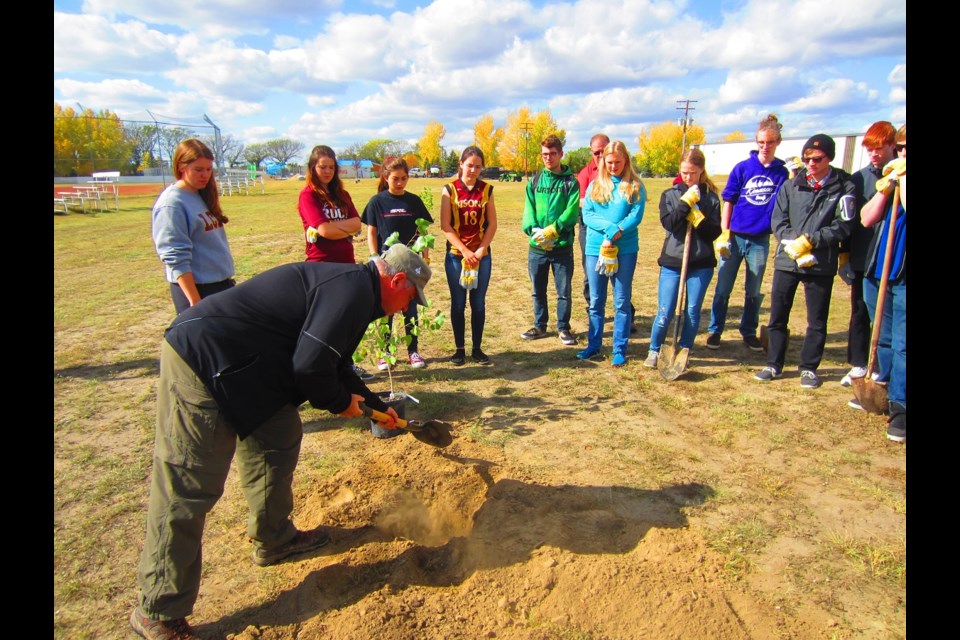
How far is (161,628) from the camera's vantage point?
8.21 ft

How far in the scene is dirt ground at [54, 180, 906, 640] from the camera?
2637 mm

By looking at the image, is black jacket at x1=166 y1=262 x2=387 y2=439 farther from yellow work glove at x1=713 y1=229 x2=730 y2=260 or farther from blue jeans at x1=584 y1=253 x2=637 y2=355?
yellow work glove at x1=713 y1=229 x2=730 y2=260

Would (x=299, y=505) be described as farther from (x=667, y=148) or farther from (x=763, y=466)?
(x=667, y=148)

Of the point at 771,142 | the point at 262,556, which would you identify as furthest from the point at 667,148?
the point at 262,556

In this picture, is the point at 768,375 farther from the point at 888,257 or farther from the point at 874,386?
→ the point at 888,257

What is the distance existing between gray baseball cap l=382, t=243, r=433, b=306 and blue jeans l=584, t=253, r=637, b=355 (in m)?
3.06

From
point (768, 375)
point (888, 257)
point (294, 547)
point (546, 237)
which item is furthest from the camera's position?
point (546, 237)

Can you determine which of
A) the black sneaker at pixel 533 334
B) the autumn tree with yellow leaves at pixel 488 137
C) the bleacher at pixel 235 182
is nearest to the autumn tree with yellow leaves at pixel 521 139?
the autumn tree with yellow leaves at pixel 488 137

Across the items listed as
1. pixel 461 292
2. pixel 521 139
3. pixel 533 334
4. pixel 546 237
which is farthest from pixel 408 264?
pixel 521 139

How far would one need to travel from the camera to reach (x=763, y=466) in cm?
390

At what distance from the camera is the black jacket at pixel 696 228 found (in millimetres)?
5160

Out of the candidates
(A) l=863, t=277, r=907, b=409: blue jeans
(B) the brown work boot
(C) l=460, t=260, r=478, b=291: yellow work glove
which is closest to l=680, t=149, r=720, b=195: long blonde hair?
(A) l=863, t=277, r=907, b=409: blue jeans

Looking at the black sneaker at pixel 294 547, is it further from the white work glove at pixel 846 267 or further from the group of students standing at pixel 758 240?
the white work glove at pixel 846 267

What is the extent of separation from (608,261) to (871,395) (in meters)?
2.35
